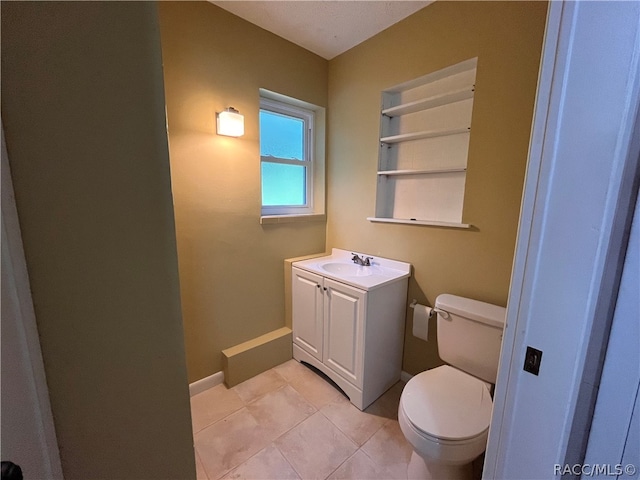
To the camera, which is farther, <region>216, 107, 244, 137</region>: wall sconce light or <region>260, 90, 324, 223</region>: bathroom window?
<region>260, 90, 324, 223</region>: bathroom window

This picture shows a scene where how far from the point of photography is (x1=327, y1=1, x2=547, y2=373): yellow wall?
1272 mm

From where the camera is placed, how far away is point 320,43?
1.88 metres

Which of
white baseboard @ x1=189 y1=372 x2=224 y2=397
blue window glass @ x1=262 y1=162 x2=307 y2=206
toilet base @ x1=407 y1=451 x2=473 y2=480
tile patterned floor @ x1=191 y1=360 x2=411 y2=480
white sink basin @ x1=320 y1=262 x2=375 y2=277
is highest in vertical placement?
blue window glass @ x1=262 y1=162 x2=307 y2=206

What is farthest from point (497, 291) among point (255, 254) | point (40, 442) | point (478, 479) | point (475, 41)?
point (40, 442)

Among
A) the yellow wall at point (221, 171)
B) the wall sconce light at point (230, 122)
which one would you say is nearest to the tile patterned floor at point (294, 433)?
the yellow wall at point (221, 171)

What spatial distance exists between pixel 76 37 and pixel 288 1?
1495mm

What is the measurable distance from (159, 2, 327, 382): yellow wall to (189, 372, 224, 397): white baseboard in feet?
0.14

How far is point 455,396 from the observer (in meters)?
1.20

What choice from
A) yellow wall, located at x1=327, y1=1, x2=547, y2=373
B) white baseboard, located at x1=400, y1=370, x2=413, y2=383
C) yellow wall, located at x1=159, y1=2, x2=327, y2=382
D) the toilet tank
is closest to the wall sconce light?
yellow wall, located at x1=159, y1=2, x2=327, y2=382

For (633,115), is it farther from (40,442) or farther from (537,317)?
(40,442)

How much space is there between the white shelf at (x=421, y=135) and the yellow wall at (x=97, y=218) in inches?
59.8

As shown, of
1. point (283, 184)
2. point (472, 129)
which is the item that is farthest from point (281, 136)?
point (472, 129)

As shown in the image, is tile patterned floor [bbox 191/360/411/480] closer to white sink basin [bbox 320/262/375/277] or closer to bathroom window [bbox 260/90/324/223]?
white sink basin [bbox 320/262/375/277]

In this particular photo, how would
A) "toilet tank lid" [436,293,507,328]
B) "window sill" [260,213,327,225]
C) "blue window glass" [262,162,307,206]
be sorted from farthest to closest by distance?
"blue window glass" [262,162,307,206], "window sill" [260,213,327,225], "toilet tank lid" [436,293,507,328]
